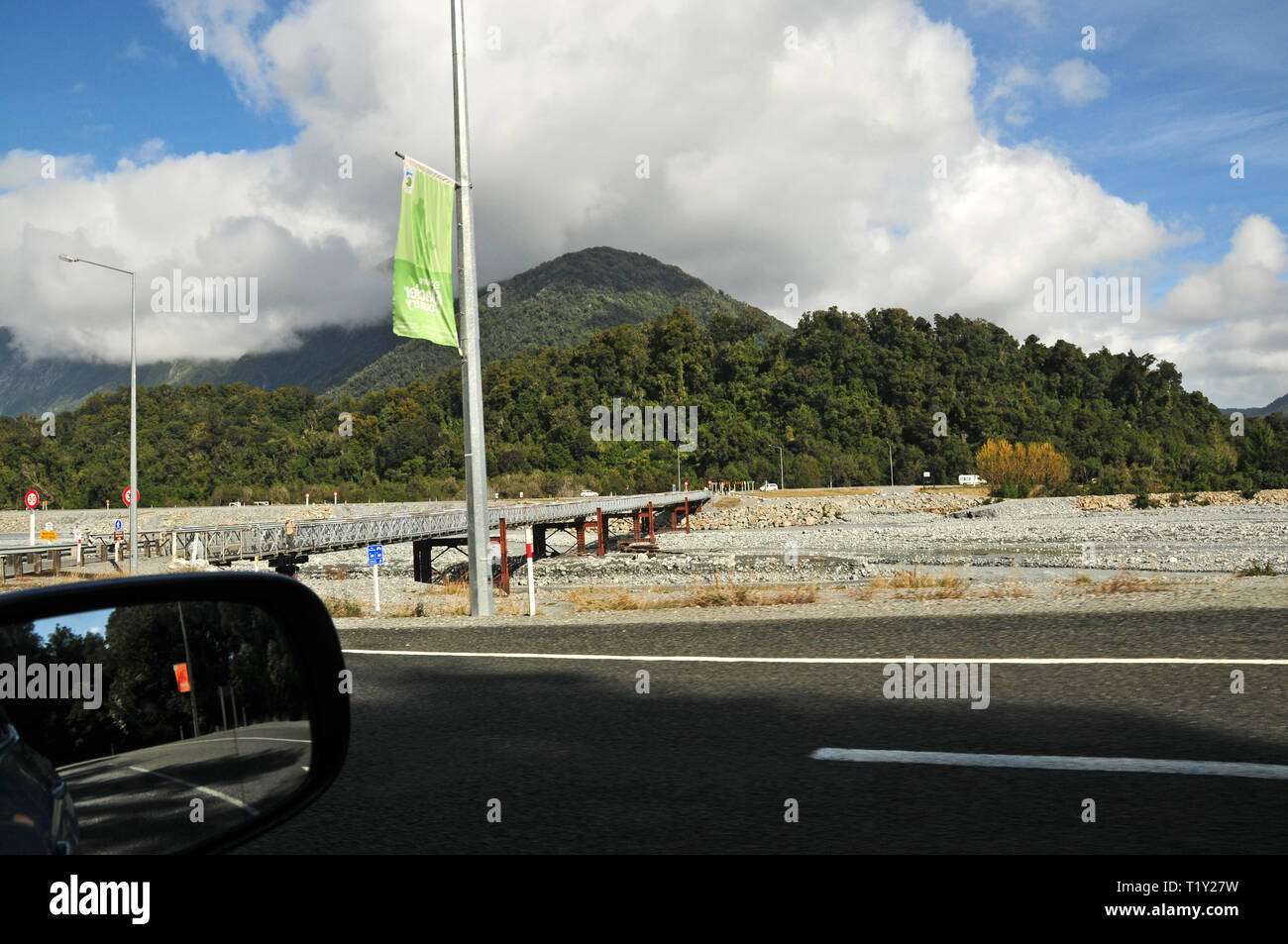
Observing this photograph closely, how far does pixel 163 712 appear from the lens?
1959 mm

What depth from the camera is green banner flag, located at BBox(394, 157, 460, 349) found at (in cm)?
1441

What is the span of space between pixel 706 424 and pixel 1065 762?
125334 millimetres

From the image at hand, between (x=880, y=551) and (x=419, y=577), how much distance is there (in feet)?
64.3

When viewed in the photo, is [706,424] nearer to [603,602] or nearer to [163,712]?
[603,602]

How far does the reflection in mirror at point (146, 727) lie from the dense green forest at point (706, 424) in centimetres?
10313

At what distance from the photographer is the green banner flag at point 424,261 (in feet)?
47.3

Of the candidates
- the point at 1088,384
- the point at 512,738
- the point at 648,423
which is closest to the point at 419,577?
the point at 512,738

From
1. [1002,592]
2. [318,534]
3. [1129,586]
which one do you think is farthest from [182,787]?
[318,534]

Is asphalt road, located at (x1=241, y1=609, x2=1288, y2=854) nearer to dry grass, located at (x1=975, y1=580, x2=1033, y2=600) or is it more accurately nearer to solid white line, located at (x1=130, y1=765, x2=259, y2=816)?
solid white line, located at (x1=130, y1=765, x2=259, y2=816)

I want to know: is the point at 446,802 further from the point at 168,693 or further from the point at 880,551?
the point at 880,551

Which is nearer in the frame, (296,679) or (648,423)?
(296,679)

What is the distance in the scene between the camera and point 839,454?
12594cm
